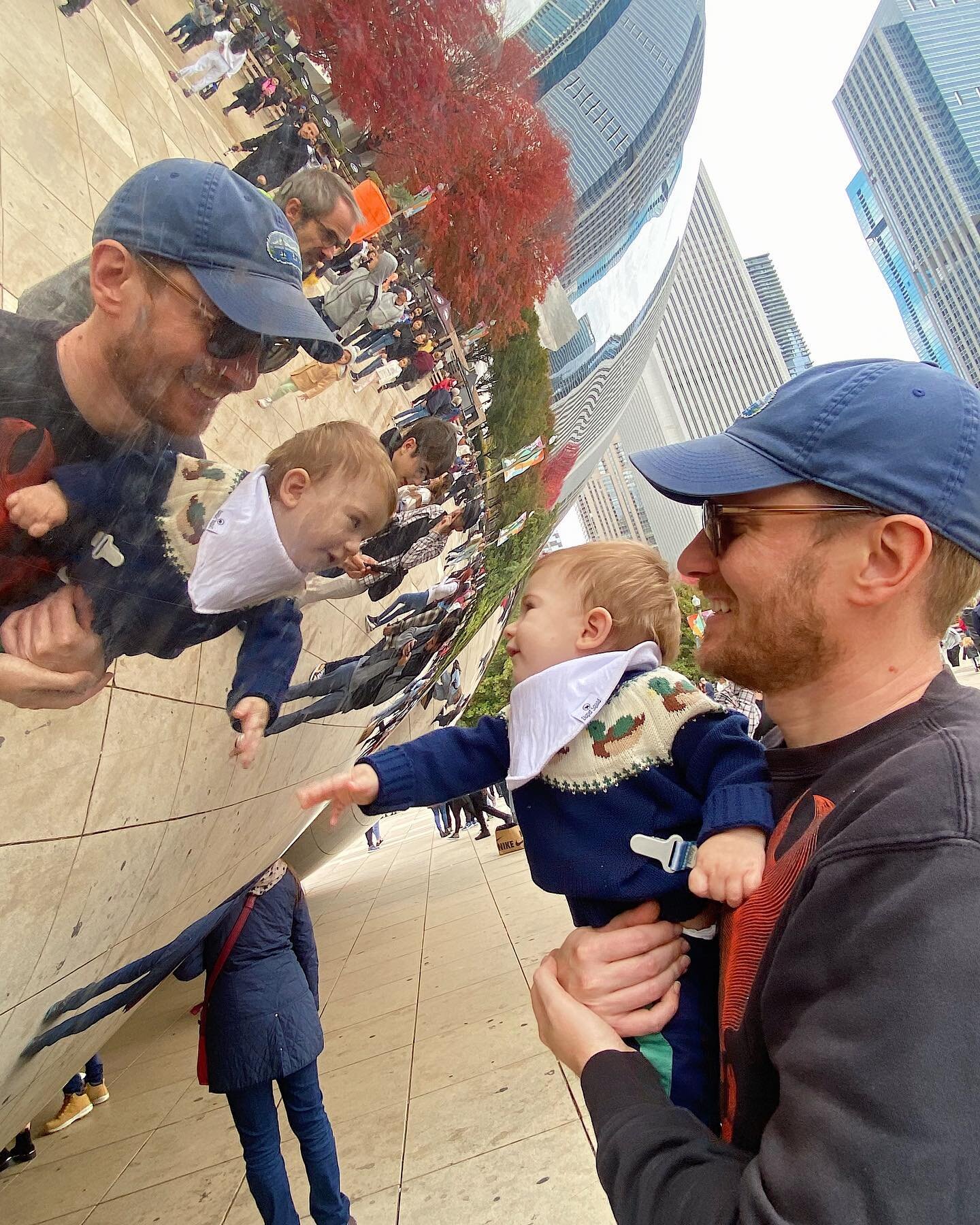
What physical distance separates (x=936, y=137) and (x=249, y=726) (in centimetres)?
14303

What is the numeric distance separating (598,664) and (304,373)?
2.74ft

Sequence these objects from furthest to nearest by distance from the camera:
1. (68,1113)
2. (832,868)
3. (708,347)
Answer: (708,347), (68,1113), (832,868)

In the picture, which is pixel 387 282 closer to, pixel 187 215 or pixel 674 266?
pixel 187 215

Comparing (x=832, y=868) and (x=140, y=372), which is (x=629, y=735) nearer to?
(x=832, y=868)

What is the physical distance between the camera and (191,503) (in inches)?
46.6

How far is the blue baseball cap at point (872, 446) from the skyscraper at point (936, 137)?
4925 inches

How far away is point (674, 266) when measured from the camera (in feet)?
9.98

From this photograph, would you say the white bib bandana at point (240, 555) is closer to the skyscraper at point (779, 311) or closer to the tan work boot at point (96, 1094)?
the tan work boot at point (96, 1094)

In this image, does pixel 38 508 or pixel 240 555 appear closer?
pixel 38 508

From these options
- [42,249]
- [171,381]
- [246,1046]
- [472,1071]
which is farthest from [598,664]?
[472,1071]

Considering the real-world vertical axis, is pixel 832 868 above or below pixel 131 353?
below

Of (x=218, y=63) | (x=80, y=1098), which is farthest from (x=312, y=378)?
(x=80, y=1098)

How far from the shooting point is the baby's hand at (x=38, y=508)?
38.4 inches

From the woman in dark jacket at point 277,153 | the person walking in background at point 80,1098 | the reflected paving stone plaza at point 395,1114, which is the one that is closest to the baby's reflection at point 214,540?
the woman in dark jacket at point 277,153
